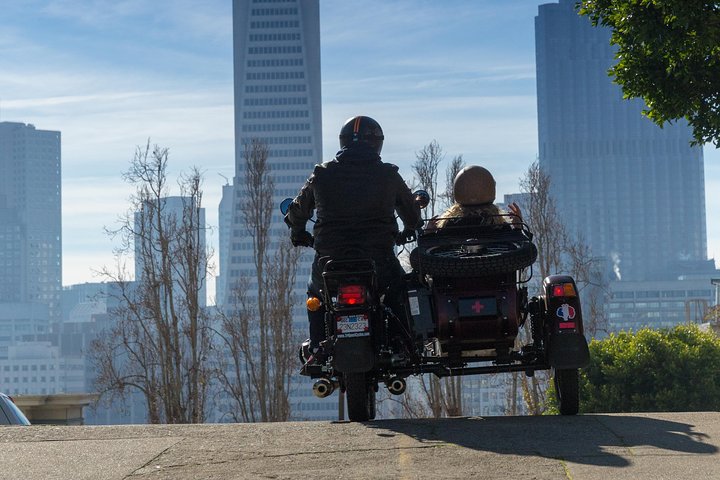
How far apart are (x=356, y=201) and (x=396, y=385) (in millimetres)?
1297

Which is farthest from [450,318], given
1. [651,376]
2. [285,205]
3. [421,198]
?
[651,376]

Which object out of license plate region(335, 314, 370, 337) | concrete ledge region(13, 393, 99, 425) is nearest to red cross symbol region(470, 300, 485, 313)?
license plate region(335, 314, 370, 337)

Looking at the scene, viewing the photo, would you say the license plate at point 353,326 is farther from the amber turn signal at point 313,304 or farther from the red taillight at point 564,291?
the red taillight at point 564,291

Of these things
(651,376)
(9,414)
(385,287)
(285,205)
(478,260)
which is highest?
(285,205)

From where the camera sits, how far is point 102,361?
1690 inches

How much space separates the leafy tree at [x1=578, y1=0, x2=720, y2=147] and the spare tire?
186 inches

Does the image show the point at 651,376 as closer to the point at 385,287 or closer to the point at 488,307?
the point at 385,287

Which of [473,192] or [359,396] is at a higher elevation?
[473,192]

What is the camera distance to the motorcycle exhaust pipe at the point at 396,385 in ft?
27.7

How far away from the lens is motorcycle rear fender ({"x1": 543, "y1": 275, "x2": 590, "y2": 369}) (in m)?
8.32

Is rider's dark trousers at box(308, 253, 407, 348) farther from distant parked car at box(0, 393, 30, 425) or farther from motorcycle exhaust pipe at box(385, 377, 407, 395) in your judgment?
distant parked car at box(0, 393, 30, 425)

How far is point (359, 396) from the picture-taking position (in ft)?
27.7

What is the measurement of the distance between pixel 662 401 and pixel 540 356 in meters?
9.22

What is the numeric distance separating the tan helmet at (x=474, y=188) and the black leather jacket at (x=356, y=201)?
0.56m
